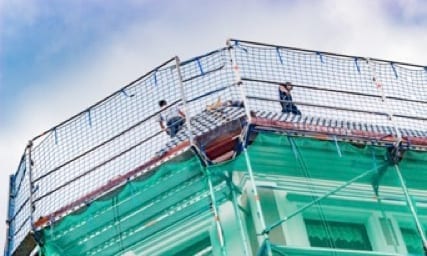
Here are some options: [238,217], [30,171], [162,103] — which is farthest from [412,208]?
[30,171]

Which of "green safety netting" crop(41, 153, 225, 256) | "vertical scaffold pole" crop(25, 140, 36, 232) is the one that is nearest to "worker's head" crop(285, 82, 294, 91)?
"green safety netting" crop(41, 153, 225, 256)

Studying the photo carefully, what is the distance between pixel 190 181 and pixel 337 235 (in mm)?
1676

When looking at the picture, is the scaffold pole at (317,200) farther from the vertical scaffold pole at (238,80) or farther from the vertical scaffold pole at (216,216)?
the vertical scaffold pole at (238,80)

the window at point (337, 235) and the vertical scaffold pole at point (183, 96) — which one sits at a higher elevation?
the vertical scaffold pole at point (183, 96)

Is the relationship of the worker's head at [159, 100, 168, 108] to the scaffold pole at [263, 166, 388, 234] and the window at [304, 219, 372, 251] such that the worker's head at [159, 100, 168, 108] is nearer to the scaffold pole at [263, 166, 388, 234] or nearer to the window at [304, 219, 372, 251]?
the scaffold pole at [263, 166, 388, 234]

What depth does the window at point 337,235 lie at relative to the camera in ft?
28.2

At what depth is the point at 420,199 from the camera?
30.1 feet

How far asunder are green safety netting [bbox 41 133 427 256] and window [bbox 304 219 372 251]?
512mm

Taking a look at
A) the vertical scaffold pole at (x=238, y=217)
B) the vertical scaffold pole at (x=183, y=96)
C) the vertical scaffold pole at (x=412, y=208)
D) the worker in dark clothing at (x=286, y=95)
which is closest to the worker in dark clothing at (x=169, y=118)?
the vertical scaffold pole at (x=183, y=96)

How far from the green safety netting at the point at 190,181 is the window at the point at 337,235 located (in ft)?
1.68

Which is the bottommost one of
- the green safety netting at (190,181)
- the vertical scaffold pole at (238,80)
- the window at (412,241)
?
the window at (412,241)

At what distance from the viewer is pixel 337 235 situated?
8.73 metres

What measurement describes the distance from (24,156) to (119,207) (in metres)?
1.82

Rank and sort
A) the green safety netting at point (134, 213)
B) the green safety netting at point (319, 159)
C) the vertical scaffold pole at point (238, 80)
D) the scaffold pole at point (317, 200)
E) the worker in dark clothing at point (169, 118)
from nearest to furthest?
the scaffold pole at point (317, 200) < the vertical scaffold pole at point (238, 80) < the green safety netting at point (319, 159) < the green safety netting at point (134, 213) < the worker in dark clothing at point (169, 118)
